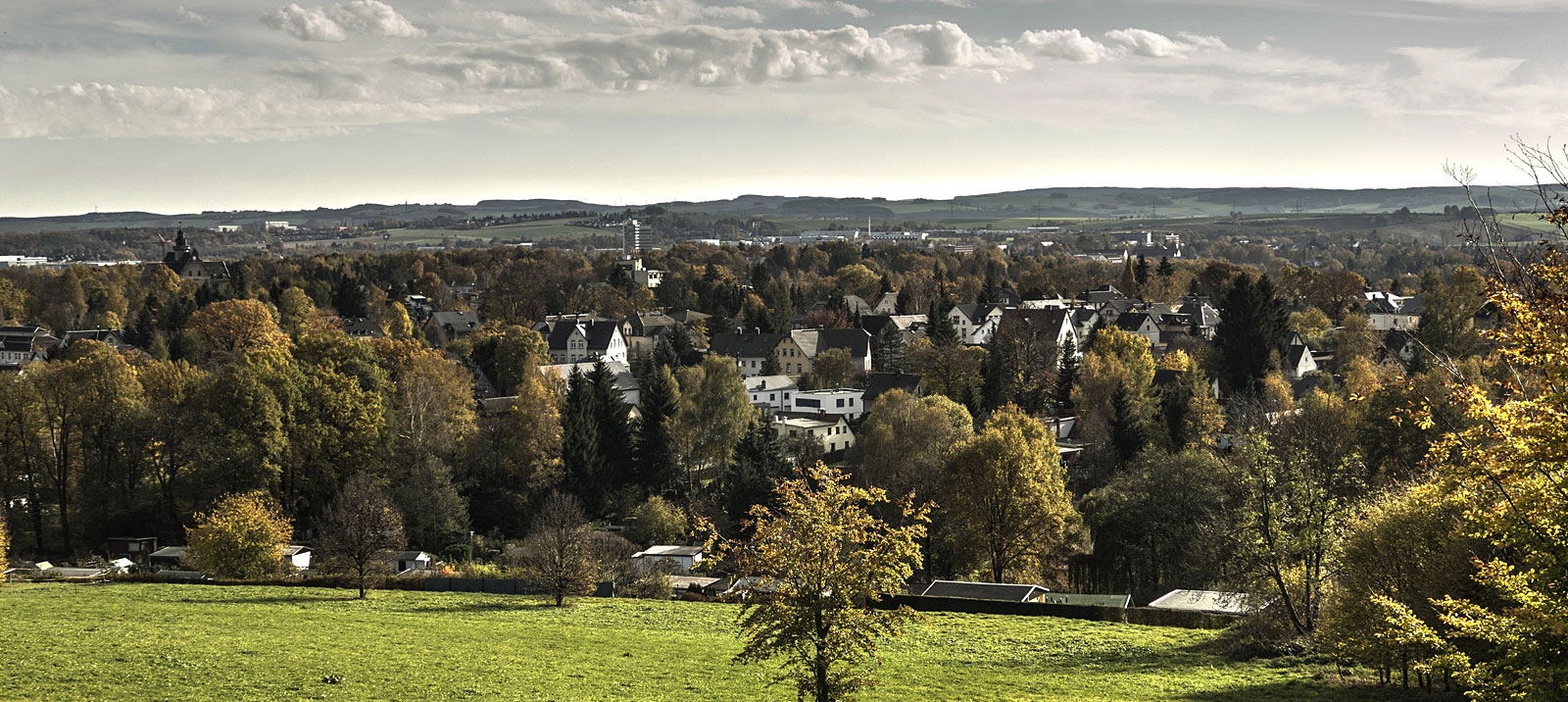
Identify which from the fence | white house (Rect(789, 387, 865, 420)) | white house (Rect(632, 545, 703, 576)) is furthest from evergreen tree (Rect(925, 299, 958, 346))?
the fence

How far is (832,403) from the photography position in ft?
228

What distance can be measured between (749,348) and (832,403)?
24.7 meters

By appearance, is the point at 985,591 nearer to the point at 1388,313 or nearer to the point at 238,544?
the point at 238,544

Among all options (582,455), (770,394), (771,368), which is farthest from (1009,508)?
(771,368)

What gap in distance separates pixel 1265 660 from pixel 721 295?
305ft

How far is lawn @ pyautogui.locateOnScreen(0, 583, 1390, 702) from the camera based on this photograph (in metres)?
20.7

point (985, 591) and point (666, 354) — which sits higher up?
point (666, 354)

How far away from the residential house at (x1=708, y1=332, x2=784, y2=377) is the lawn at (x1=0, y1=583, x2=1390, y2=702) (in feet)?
189

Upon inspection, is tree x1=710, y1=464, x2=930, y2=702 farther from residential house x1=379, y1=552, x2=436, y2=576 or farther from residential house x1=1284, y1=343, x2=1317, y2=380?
residential house x1=1284, y1=343, x2=1317, y2=380

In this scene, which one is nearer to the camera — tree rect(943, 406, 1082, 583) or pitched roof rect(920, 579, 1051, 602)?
pitched roof rect(920, 579, 1051, 602)

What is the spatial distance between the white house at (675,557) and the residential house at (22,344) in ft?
218

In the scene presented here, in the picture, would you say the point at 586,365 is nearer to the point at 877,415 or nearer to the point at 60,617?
the point at 877,415

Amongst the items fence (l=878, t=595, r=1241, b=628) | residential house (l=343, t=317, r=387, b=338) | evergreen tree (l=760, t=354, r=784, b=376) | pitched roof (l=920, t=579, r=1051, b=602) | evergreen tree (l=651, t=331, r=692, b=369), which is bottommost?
pitched roof (l=920, t=579, r=1051, b=602)

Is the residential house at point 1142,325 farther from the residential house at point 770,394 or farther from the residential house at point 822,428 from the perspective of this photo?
the residential house at point 822,428
